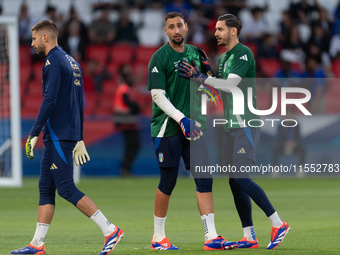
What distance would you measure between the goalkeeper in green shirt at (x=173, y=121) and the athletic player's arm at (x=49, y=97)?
0.99m

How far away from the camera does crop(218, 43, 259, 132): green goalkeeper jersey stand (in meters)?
5.96

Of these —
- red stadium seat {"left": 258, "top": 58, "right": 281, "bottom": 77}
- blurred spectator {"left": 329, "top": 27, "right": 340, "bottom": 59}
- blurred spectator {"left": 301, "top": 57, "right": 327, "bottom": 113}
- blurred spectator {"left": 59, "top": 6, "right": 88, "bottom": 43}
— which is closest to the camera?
blurred spectator {"left": 301, "top": 57, "right": 327, "bottom": 113}

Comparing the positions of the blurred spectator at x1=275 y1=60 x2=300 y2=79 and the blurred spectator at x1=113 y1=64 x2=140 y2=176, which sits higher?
the blurred spectator at x1=275 y1=60 x2=300 y2=79

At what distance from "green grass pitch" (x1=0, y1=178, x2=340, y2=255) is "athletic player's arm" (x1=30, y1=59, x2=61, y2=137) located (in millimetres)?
1236

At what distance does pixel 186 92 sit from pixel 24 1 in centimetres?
1632

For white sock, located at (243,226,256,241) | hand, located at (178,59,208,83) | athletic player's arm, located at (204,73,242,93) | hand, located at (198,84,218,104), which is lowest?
white sock, located at (243,226,256,241)

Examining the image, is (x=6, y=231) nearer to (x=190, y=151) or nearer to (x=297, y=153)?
(x=190, y=151)

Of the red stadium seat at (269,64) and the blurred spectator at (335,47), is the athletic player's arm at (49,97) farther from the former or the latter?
the blurred spectator at (335,47)

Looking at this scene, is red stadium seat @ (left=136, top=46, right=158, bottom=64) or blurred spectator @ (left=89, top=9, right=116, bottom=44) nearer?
blurred spectator @ (left=89, top=9, right=116, bottom=44)

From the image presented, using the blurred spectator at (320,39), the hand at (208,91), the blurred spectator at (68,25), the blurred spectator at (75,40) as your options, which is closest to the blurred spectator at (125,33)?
the blurred spectator at (68,25)

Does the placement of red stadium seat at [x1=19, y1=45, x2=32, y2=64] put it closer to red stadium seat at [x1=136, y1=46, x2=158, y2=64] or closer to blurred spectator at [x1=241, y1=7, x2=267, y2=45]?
red stadium seat at [x1=136, y1=46, x2=158, y2=64]

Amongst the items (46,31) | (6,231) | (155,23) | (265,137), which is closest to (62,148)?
(46,31)

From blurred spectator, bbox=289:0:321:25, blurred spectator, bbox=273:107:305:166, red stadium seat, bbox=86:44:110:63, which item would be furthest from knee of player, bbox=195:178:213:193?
blurred spectator, bbox=289:0:321:25

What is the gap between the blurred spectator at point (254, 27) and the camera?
21.1m
